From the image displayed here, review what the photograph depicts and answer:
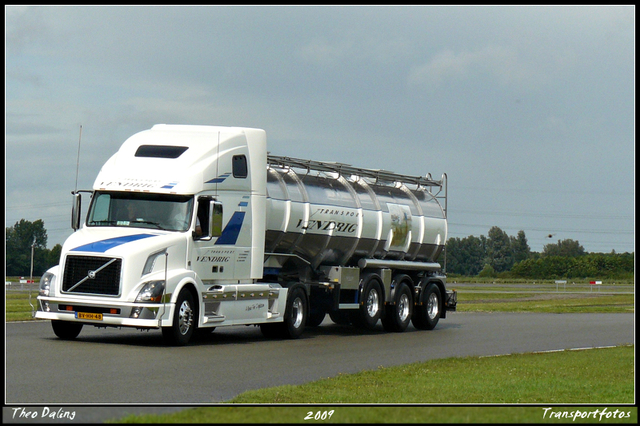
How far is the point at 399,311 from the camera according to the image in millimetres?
25688

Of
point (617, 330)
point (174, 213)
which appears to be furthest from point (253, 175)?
point (617, 330)

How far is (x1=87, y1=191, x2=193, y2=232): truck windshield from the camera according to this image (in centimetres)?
1825

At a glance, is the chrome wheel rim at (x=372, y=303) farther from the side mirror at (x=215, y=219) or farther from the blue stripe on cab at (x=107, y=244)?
the blue stripe on cab at (x=107, y=244)

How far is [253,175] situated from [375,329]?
8248 millimetres

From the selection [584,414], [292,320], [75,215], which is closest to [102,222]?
[75,215]

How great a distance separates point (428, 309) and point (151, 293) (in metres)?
11.8

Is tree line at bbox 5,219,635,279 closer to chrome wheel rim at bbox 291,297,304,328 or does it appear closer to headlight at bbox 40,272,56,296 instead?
chrome wheel rim at bbox 291,297,304,328

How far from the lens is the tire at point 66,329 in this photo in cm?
1830

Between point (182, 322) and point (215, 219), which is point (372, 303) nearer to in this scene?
point (215, 219)

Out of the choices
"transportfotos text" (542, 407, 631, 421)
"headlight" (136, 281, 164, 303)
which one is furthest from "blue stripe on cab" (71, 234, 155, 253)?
"transportfotos text" (542, 407, 631, 421)

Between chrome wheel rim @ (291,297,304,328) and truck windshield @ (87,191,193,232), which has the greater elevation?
truck windshield @ (87,191,193,232)

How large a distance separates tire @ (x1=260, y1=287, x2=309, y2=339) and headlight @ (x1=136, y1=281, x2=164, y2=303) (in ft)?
14.4

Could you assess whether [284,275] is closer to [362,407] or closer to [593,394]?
[593,394]

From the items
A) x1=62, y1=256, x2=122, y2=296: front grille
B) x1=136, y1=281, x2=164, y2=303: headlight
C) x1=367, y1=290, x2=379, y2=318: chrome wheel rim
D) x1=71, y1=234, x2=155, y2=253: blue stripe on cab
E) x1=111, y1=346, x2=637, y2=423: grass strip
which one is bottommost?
x1=111, y1=346, x2=637, y2=423: grass strip
